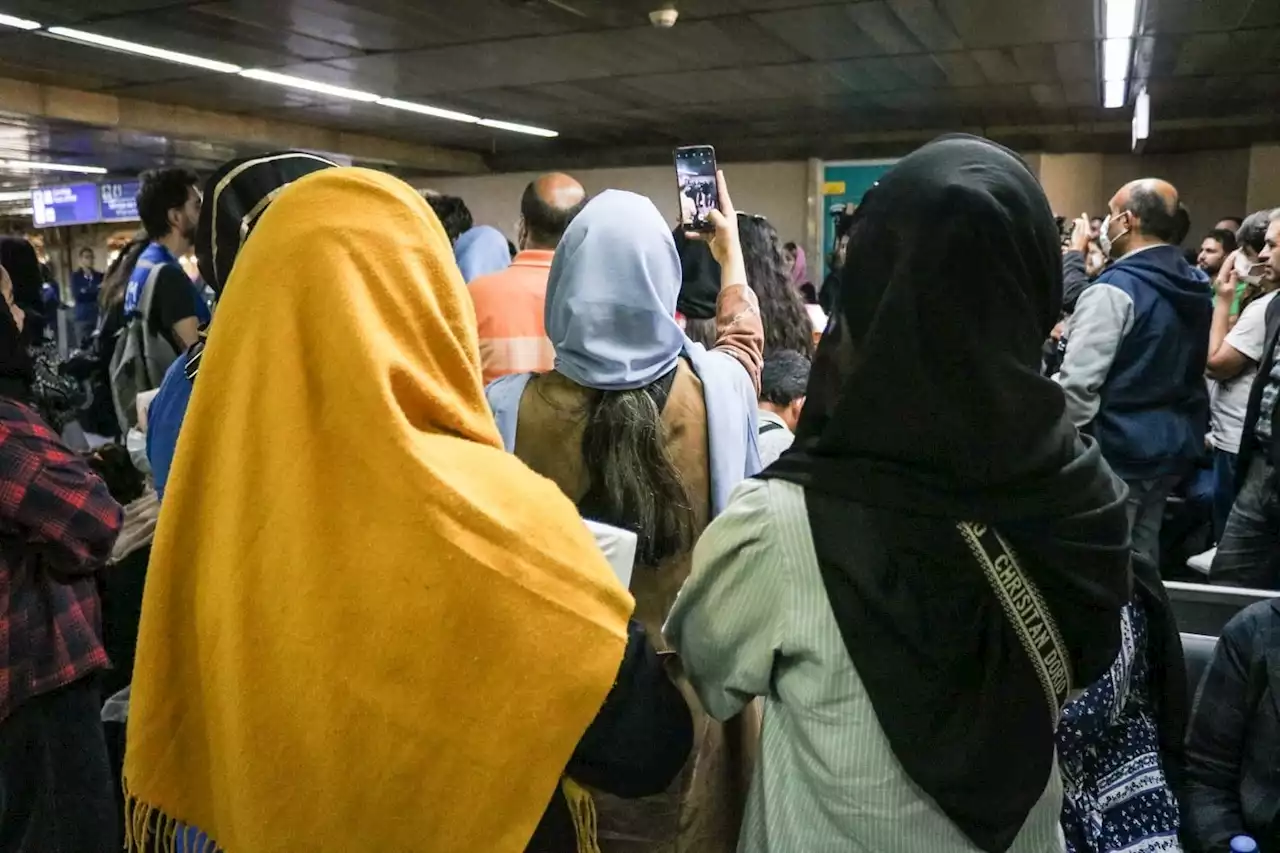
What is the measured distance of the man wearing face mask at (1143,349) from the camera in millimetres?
3273

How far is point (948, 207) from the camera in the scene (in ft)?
2.96

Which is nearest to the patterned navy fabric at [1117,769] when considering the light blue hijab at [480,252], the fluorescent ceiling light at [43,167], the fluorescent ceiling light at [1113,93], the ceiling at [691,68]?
the light blue hijab at [480,252]

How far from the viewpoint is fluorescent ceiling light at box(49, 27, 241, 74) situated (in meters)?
6.15

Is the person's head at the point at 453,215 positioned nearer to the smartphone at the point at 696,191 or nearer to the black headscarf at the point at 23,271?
the black headscarf at the point at 23,271

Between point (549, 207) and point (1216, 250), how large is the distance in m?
4.78

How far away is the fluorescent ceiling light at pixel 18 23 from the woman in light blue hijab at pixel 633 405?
584cm

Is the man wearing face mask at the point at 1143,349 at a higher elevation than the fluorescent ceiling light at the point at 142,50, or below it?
below

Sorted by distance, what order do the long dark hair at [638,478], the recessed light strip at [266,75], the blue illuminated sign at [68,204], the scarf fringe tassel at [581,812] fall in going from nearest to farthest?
the scarf fringe tassel at [581,812]
the long dark hair at [638,478]
the recessed light strip at [266,75]
the blue illuminated sign at [68,204]

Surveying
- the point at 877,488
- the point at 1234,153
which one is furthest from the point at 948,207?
the point at 1234,153

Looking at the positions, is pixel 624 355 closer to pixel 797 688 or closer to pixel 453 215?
pixel 797 688

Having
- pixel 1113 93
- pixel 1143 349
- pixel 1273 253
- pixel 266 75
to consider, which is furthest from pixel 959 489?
pixel 1113 93

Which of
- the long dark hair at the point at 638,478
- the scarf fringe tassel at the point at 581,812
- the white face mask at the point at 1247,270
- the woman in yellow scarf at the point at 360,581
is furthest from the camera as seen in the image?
the white face mask at the point at 1247,270

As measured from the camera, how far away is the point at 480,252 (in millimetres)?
3768

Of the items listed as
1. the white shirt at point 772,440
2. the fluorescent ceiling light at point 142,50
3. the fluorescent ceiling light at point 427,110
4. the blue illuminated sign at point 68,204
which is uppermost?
the fluorescent ceiling light at point 142,50
